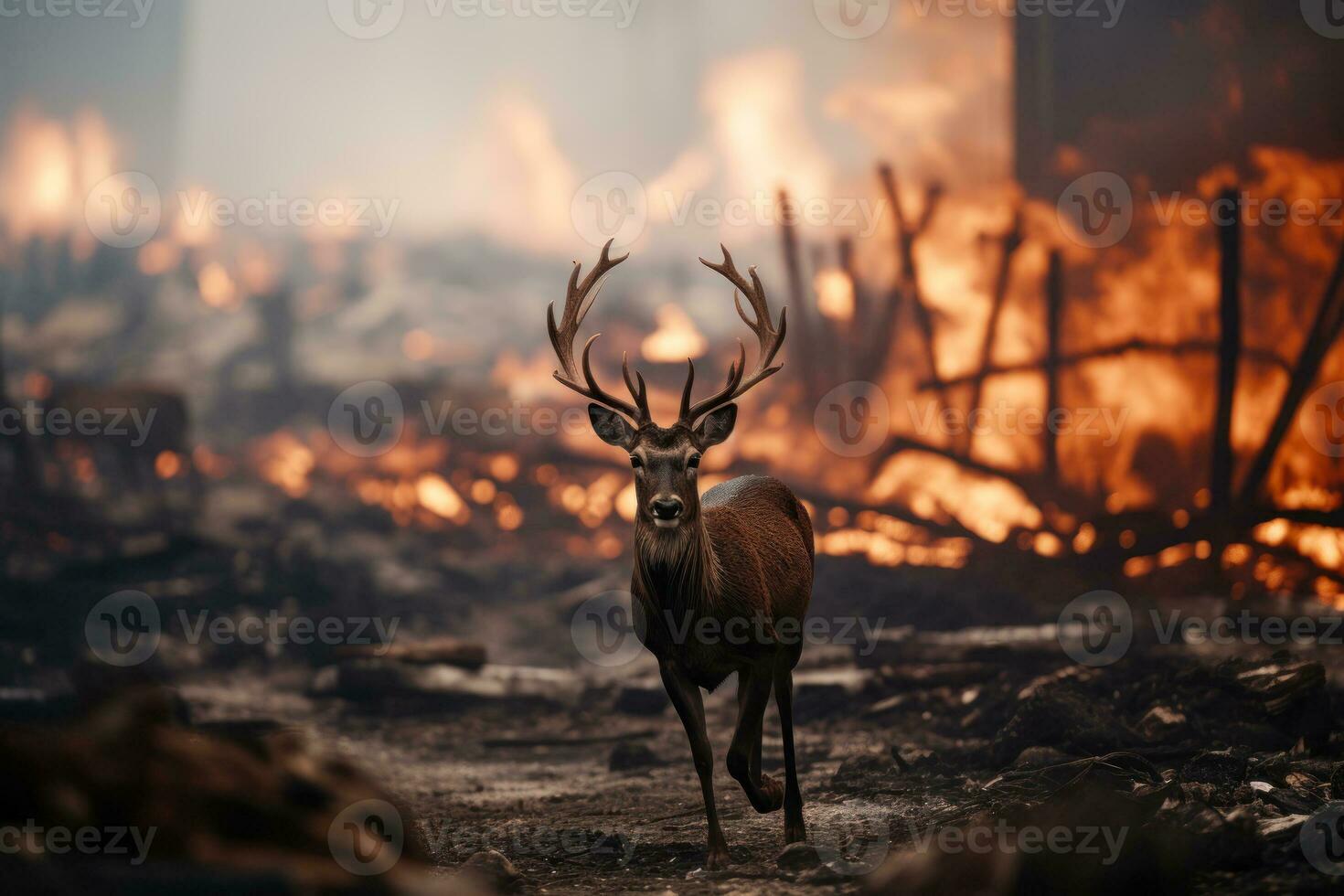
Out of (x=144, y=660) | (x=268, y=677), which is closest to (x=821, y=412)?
(x=268, y=677)

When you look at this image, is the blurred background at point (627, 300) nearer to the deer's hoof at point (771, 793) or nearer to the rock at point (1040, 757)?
the rock at point (1040, 757)

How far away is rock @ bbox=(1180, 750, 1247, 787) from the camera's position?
766cm

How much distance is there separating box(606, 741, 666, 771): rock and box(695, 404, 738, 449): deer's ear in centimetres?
455

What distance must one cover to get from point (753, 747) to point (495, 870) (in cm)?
178

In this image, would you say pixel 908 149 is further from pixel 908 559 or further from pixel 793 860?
pixel 793 860

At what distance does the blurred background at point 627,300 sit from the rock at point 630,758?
179 inches

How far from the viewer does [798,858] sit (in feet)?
21.5

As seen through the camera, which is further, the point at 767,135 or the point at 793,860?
the point at 767,135

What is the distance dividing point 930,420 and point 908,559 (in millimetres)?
2171

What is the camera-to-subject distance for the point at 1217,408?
14562 millimetres

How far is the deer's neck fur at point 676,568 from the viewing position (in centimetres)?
660

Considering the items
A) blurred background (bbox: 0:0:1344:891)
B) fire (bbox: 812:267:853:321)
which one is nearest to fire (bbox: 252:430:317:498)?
blurred background (bbox: 0:0:1344:891)

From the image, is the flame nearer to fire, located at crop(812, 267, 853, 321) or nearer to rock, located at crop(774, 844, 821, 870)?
fire, located at crop(812, 267, 853, 321)

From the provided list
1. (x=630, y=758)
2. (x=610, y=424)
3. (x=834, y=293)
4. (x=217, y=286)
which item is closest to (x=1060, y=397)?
(x=834, y=293)
